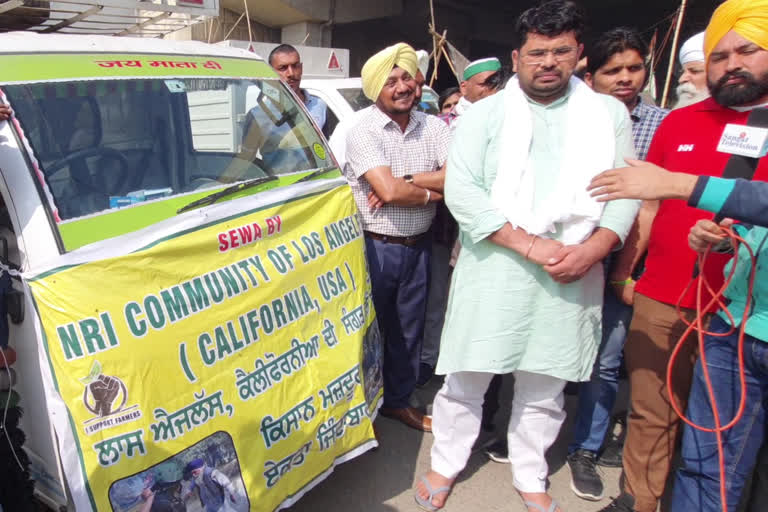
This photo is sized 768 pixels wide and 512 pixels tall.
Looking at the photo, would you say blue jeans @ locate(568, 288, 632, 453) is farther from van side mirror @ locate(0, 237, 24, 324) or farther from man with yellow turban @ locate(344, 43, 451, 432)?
van side mirror @ locate(0, 237, 24, 324)

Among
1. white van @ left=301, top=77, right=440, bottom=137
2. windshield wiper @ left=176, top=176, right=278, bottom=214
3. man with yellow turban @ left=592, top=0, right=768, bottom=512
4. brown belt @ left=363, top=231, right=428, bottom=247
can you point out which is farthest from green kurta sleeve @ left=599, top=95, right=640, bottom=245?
white van @ left=301, top=77, right=440, bottom=137

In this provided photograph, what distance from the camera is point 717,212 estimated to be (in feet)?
5.57

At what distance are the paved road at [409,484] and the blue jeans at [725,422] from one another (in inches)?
28.4

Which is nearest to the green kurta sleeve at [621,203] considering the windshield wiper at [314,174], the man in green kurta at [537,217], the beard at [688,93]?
the man in green kurta at [537,217]

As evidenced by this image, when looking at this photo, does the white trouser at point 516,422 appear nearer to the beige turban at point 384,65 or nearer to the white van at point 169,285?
the white van at point 169,285

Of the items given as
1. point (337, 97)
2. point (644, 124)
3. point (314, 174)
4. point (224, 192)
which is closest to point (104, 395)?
point (224, 192)

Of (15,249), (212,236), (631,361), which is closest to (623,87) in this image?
(631,361)

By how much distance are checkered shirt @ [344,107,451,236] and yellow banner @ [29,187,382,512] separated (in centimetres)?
33

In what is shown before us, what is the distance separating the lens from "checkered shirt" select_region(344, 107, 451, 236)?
9.35ft

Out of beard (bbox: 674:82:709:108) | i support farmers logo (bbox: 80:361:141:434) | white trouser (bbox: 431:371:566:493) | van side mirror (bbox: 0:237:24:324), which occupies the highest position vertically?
beard (bbox: 674:82:709:108)

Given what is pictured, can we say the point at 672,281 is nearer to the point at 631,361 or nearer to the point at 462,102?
the point at 631,361

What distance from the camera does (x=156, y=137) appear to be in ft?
8.17

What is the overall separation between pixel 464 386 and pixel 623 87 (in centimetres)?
167

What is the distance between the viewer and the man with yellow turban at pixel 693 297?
1.90m
